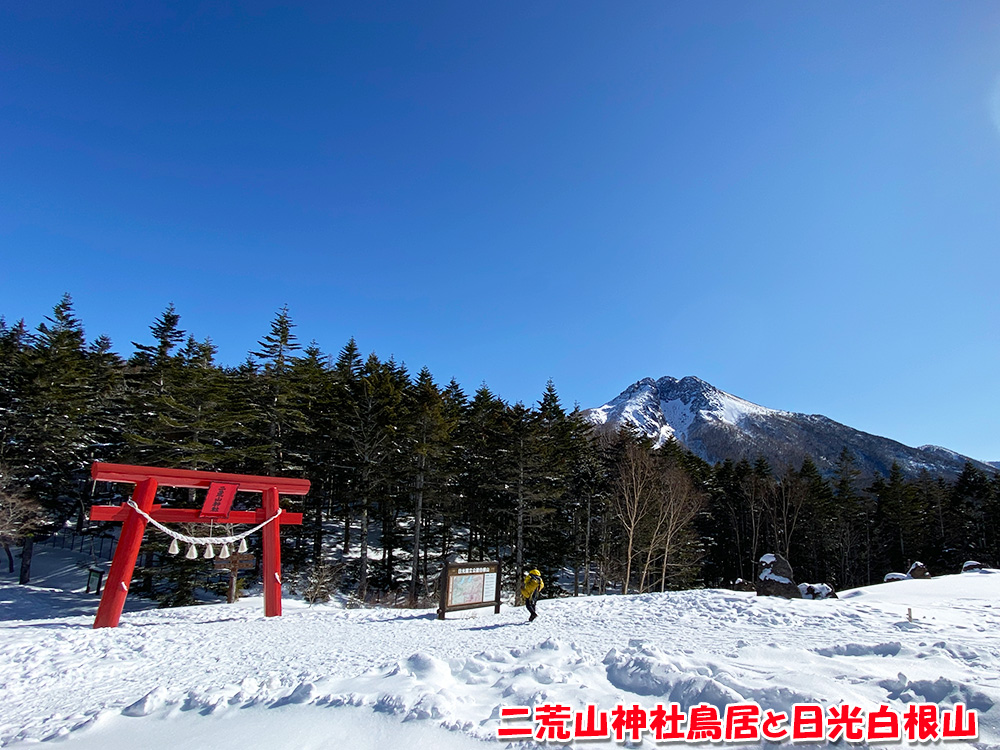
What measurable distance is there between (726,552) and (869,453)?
154634mm

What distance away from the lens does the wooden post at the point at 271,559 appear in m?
14.0

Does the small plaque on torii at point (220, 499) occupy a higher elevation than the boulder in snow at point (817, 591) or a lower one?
higher

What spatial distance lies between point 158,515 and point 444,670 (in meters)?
11.2

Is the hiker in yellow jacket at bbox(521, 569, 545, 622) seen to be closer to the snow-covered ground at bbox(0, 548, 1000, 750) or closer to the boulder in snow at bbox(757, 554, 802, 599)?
the snow-covered ground at bbox(0, 548, 1000, 750)

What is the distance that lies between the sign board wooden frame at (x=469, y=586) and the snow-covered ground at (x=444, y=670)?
20.9 inches

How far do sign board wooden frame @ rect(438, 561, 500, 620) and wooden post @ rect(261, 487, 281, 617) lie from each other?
5.00 meters

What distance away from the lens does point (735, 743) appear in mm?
4242

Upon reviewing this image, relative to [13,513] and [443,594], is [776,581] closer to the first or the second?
[443,594]

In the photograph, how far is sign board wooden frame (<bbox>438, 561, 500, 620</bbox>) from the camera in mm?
13509

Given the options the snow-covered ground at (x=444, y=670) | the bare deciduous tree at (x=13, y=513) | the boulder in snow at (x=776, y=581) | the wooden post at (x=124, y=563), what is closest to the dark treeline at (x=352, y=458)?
the bare deciduous tree at (x=13, y=513)

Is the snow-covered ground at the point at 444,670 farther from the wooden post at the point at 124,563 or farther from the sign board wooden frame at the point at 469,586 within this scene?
the wooden post at the point at 124,563

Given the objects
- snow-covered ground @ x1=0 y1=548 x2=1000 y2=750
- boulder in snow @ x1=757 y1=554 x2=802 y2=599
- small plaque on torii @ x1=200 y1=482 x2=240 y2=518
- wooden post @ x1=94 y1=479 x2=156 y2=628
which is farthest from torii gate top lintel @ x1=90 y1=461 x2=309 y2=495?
boulder in snow @ x1=757 y1=554 x2=802 y2=599

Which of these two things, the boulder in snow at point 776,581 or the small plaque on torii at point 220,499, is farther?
the boulder in snow at point 776,581

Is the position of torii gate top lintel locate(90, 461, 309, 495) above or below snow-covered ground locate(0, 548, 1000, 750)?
above
